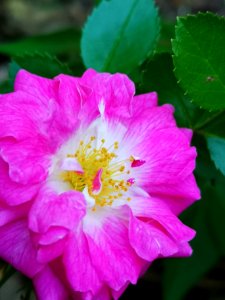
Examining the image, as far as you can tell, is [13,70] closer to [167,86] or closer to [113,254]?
[167,86]

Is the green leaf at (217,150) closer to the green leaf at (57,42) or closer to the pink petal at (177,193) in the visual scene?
the pink petal at (177,193)

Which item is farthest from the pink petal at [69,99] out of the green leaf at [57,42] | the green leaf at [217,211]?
the green leaf at [57,42]

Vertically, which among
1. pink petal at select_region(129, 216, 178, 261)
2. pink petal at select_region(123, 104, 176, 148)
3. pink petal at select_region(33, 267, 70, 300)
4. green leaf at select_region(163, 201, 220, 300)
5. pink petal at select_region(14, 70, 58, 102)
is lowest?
green leaf at select_region(163, 201, 220, 300)

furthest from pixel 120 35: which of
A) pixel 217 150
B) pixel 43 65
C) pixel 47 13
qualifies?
pixel 47 13

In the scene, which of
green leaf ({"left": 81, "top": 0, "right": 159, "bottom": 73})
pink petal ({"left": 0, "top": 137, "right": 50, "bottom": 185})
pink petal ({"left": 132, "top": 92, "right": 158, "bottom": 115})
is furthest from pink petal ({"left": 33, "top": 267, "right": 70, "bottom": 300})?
green leaf ({"left": 81, "top": 0, "right": 159, "bottom": 73})

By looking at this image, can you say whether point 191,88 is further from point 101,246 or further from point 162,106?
point 101,246

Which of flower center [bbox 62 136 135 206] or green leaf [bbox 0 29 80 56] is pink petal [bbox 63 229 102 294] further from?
green leaf [bbox 0 29 80 56]

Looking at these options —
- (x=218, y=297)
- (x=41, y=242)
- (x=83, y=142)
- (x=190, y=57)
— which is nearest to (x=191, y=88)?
(x=190, y=57)
